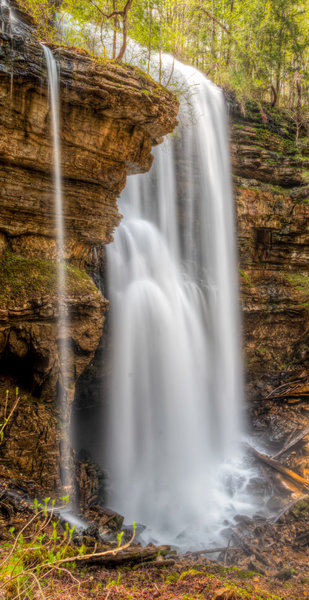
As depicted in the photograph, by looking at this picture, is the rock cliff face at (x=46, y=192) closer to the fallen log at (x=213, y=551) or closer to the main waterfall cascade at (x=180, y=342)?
the main waterfall cascade at (x=180, y=342)

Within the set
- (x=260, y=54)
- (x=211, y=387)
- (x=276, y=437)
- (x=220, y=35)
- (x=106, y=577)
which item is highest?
(x=220, y=35)

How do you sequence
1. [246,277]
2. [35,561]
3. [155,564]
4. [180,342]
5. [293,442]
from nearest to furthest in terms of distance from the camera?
[35,561], [155,564], [293,442], [180,342], [246,277]

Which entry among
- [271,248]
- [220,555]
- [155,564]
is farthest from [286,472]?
[271,248]

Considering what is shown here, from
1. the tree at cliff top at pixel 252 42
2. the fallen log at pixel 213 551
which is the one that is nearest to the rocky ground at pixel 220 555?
the fallen log at pixel 213 551

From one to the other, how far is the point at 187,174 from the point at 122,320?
6.16 meters

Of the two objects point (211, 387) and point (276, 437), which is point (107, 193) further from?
point (276, 437)

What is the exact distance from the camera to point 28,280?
21.5 feet

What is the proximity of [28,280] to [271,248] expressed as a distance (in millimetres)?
9431

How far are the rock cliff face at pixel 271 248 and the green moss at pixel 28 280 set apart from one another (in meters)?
7.23

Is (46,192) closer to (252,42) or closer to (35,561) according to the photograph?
(35,561)

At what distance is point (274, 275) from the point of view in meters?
12.8

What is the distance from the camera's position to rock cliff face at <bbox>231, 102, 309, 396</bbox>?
12.4 meters

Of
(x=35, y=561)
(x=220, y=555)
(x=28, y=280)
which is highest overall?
(x=28, y=280)

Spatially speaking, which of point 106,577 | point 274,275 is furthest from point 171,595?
point 274,275
